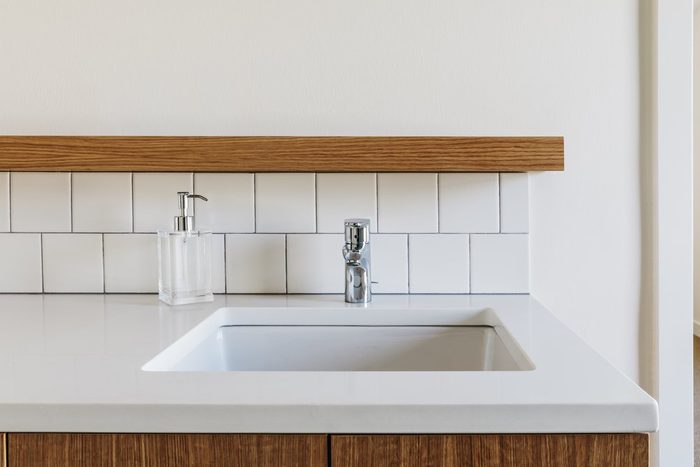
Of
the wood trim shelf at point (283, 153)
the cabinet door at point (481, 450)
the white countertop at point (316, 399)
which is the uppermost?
the wood trim shelf at point (283, 153)

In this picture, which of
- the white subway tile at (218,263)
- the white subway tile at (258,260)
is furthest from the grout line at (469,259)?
the white subway tile at (218,263)


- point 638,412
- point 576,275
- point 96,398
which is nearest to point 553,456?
point 638,412

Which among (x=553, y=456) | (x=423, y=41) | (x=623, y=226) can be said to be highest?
(x=423, y=41)

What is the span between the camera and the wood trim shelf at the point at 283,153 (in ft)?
3.33

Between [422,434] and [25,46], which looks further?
[25,46]

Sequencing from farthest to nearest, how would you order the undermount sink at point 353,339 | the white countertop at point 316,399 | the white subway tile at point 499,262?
the white subway tile at point 499,262 < the undermount sink at point 353,339 < the white countertop at point 316,399

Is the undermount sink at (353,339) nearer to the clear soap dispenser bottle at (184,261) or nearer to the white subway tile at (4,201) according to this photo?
the clear soap dispenser bottle at (184,261)

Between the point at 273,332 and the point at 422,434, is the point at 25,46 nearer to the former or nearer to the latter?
the point at 273,332

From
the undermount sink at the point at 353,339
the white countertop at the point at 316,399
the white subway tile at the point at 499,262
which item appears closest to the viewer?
the white countertop at the point at 316,399

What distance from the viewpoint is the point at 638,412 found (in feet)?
1.76

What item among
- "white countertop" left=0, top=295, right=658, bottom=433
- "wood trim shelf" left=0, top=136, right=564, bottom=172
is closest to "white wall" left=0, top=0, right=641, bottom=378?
"wood trim shelf" left=0, top=136, right=564, bottom=172

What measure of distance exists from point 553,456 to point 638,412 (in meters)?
0.08

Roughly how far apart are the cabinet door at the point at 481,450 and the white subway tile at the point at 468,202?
2.09 feet

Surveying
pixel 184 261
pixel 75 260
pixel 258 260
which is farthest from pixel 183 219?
pixel 75 260
